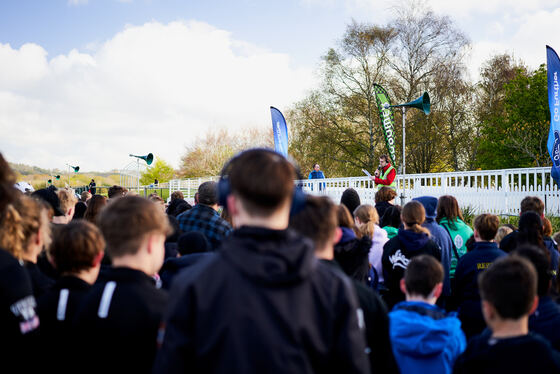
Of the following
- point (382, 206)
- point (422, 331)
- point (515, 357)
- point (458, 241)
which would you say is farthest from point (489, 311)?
point (382, 206)

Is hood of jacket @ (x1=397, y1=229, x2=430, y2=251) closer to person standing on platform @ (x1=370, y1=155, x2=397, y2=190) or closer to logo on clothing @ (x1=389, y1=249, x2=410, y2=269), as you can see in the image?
logo on clothing @ (x1=389, y1=249, x2=410, y2=269)

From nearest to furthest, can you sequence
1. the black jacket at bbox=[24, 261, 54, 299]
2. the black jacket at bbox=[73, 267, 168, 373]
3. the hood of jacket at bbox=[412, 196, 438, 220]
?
the black jacket at bbox=[73, 267, 168, 373] < the black jacket at bbox=[24, 261, 54, 299] < the hood of jacket at bbox=[412, 196, 438, 220]

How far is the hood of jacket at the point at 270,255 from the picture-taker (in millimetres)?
1461

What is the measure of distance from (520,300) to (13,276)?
220cm

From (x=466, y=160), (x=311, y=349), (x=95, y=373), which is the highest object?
(x=466, y=160)

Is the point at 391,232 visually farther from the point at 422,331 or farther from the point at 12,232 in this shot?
the point at 12,232

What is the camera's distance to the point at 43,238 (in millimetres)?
2680

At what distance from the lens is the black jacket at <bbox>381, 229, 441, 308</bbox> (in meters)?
4.16

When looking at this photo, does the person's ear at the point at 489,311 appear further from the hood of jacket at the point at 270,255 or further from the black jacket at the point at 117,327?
the black jacket at the point at 117,327

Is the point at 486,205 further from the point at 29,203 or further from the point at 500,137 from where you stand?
the point at 29,203

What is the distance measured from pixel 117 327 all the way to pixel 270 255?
2.94 ft

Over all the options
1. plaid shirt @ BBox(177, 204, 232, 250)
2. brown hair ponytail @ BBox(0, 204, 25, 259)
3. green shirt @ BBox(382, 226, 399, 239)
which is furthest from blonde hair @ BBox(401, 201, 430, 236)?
brown hair ponytail @ BBox(0, 204, 25, 259)

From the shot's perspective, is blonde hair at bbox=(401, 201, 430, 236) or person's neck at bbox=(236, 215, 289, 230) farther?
blonde hair at bbox=(401, 201, 430, 236)

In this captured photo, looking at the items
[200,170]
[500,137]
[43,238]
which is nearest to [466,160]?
[500,137]
